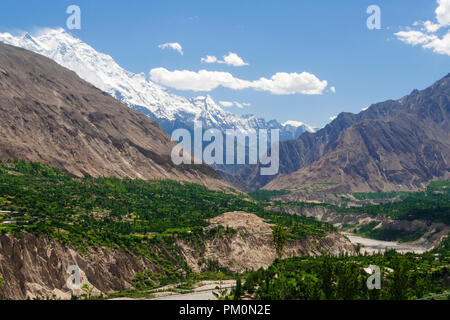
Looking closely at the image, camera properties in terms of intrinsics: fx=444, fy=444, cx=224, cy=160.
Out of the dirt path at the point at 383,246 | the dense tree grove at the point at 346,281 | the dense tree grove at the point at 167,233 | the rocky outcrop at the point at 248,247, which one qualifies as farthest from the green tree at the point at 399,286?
the dirt path at the point at 383,246

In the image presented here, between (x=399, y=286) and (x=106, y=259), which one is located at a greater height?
(x=399, y=286)

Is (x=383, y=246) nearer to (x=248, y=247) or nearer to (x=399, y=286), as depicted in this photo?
(x=248, y=247)

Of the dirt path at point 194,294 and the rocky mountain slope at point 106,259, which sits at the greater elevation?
the rocky mountain slope at point 106,259

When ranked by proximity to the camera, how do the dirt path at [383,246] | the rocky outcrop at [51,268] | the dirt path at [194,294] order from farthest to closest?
the dirt path at [383,246] < the dirt path at [194,294] < the rocky outcrop at [51,268]

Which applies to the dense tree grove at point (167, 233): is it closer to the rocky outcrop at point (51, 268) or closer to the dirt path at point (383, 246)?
the rocky outcrop at point (51, 268)

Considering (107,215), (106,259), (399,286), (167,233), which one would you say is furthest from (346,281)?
(107,215)

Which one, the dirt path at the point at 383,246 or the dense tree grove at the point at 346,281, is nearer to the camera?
the dense tree grove at the point at 346,281

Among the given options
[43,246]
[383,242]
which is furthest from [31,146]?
[383,242]
